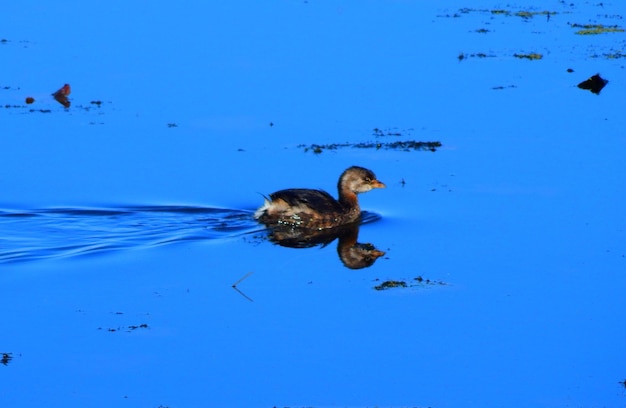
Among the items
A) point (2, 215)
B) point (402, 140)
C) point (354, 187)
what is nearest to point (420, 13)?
point (402, 140)

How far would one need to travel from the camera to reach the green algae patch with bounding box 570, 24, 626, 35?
22.0 meters

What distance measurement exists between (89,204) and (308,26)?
28.8 feet

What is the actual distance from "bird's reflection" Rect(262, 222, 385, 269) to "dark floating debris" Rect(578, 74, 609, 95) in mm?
5965

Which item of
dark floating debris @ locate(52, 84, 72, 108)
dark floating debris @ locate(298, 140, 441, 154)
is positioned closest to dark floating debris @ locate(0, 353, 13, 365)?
dark floating debris @ locate(298, 140, 441, 154)

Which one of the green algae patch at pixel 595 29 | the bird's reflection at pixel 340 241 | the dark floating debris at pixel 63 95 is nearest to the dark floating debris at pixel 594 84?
the green algae patch at pixel 595 29

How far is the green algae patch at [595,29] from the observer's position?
72.2 feet

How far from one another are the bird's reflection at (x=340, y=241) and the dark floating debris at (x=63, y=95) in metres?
4.83

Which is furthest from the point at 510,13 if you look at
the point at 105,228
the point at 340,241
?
the point at 105,228

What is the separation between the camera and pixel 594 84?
19.1 meters

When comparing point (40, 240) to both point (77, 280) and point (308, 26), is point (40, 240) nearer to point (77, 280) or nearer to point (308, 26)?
point (77, 280)

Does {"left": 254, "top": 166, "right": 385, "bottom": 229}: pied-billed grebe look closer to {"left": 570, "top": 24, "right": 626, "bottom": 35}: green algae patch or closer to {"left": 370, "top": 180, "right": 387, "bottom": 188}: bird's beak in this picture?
{"left": 370, "top": 180, "right": 387, "bottom": 188}: bird's beak

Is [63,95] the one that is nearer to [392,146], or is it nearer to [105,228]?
[392,146]

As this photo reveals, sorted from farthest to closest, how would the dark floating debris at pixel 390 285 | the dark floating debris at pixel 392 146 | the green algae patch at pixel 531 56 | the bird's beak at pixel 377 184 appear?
the green algae patch at pixel 531 56 < the dark floating debris at pixel 392 146 < the bird's beak at pixel 377 184 < the dark floating debris at pixel 390 285

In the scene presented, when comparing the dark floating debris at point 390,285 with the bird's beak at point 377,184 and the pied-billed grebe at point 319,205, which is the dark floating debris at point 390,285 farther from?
the bird's beak at point 377,184
